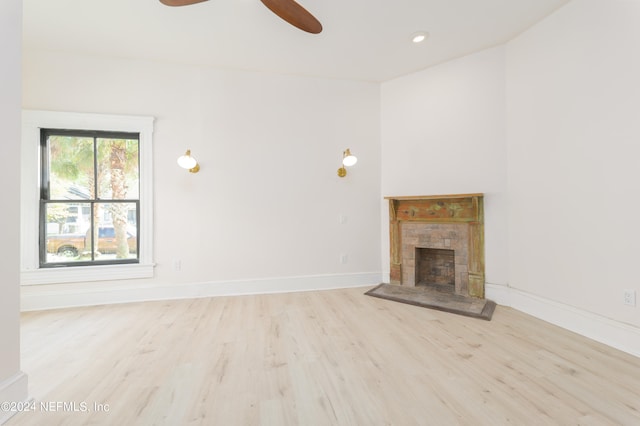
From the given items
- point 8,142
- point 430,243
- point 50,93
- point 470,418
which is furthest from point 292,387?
point 50,93

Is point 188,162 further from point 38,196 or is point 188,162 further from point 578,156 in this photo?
point 578,156

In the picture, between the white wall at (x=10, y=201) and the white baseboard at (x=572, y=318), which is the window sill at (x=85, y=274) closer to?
the white wall at (x=10, y=201)

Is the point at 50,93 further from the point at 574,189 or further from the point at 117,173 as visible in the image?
the point at 574,189

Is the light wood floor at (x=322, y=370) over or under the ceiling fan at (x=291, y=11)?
under

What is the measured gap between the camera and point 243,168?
3531 mm

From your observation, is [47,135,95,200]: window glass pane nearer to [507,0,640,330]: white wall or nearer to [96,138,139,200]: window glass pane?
[96,138,139,200]: window glass pane

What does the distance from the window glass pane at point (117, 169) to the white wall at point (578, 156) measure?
4639mm

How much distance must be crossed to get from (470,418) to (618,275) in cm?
188

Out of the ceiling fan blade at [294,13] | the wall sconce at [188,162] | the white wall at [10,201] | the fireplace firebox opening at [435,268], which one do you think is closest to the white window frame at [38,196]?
the wall sconce at [188,162]

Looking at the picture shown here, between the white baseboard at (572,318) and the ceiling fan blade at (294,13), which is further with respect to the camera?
the white baseboard at (572,318)

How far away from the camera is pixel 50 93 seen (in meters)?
3.05

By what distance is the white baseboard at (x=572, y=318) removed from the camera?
203 cm

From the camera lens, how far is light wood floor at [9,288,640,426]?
1417mm

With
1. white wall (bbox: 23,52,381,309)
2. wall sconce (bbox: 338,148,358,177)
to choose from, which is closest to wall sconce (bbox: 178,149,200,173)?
white wall (bbox: 23,52,381,309)
